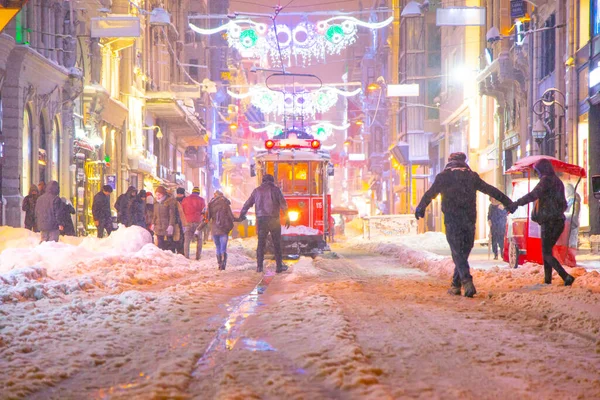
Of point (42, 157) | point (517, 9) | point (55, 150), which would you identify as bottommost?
point (42, 157)

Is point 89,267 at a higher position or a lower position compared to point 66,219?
lower

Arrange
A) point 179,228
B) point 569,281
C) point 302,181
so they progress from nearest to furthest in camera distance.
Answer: point 569,281, point 179,228, point 302,181

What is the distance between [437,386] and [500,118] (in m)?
32.7

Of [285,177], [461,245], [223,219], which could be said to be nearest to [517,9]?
[285,177]

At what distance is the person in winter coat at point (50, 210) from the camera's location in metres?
18.1

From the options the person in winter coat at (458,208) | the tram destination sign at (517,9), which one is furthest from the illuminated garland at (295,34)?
the person in winter coat at (458,208)

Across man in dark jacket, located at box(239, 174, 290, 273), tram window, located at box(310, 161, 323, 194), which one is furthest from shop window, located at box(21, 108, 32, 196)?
man in dark jacket, located at box(239, 174, 290, 273)

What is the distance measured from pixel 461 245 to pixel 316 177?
1466 cm

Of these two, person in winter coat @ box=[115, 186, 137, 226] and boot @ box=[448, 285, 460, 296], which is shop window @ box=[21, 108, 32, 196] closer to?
person in winter coat @ box=[115, 186, 137, 226]

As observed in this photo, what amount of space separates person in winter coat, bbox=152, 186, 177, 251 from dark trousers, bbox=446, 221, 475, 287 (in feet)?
29.2

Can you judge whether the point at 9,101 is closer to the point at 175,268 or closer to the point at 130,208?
the point at 130,208

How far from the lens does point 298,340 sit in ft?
22.7

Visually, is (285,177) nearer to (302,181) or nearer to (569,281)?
(302,181)

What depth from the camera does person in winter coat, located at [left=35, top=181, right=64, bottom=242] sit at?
18125 millimetres
